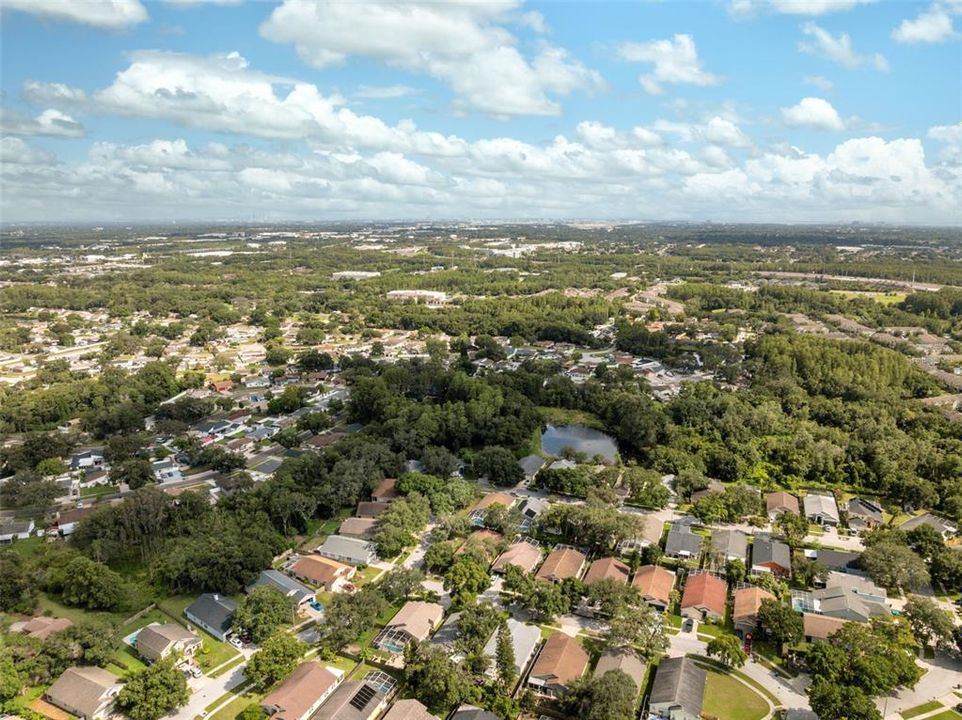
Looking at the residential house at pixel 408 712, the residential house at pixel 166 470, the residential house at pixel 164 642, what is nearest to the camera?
the residential house at pixel 408 712

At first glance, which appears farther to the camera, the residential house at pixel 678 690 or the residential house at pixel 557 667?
the residential house at pixel 557 667

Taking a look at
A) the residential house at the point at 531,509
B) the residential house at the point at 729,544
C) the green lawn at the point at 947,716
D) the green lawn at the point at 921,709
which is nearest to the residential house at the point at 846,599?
the residential house at the point at 729,544

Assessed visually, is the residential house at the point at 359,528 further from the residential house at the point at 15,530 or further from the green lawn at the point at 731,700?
the green lawn at the point at 731,700

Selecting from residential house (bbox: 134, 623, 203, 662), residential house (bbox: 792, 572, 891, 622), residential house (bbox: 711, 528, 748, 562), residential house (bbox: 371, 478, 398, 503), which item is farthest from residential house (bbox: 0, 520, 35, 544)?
residential house (bbox: 792, 572, 891, 622)

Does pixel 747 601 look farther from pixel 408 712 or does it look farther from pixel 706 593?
pixel 408 712

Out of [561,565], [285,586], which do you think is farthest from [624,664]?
[285,586]

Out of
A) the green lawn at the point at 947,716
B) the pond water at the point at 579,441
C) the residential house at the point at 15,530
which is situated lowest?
the green lawn at the point at 947,716

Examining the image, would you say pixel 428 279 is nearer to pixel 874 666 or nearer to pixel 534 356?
pixel 534 356
